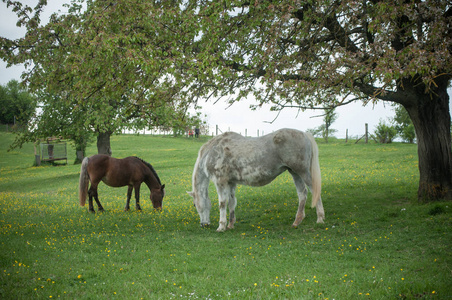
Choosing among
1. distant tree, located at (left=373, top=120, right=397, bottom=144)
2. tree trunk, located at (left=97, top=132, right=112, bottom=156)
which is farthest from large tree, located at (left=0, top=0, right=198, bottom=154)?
distant tree, located at (left=373, top=120, right=397, bottom=144)

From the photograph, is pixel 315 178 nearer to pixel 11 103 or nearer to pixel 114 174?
pixel 114 174

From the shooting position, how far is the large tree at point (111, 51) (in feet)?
33.5

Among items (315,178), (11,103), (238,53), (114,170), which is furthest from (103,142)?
(11,103)

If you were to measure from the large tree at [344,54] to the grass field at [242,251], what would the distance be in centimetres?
239

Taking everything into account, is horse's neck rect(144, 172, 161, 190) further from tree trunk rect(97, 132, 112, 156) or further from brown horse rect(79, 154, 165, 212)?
tree trunk rect(97, 132, 112, 156)

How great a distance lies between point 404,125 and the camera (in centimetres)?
4331

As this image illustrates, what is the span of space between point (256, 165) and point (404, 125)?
39089mm

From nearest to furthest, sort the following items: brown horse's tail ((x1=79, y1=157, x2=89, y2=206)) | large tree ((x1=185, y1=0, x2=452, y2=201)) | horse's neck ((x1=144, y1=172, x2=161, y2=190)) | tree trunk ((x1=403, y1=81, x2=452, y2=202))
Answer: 1. large tree ((x1=185, y1=0, x2=452, y2=201))
2. tree trunk ((x1=403, y1=81, x2=452, y2=202))
3. brown horse's tail ((x1=79, y1=157, x2=89, y2=206))
4. horse's neck ((x1=144, y1=172, x2=161, y2=190))

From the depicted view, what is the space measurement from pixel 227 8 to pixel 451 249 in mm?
8451

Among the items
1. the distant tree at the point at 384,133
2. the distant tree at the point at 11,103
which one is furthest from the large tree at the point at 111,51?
the distant tree at the point at 11,103

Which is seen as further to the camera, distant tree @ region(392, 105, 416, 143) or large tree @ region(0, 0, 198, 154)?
distant tree @ region(392, 105, 416, 143)

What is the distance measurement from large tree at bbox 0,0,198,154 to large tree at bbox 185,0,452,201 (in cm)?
104

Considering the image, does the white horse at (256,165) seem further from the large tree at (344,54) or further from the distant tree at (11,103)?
the distant tree at (11,103)

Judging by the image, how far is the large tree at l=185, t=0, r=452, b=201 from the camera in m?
9.05
